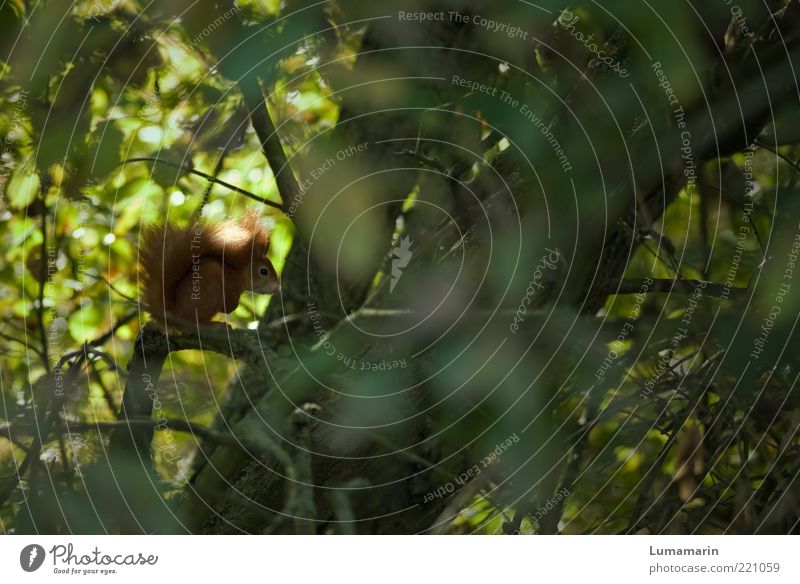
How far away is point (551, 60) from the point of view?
1.16m

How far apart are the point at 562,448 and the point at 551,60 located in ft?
1.85

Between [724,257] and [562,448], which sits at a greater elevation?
[724,257]

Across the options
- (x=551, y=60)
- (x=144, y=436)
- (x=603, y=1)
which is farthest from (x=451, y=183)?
(x=144, y=436)

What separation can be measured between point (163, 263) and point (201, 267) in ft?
0.17

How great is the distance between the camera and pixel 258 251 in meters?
1.17
